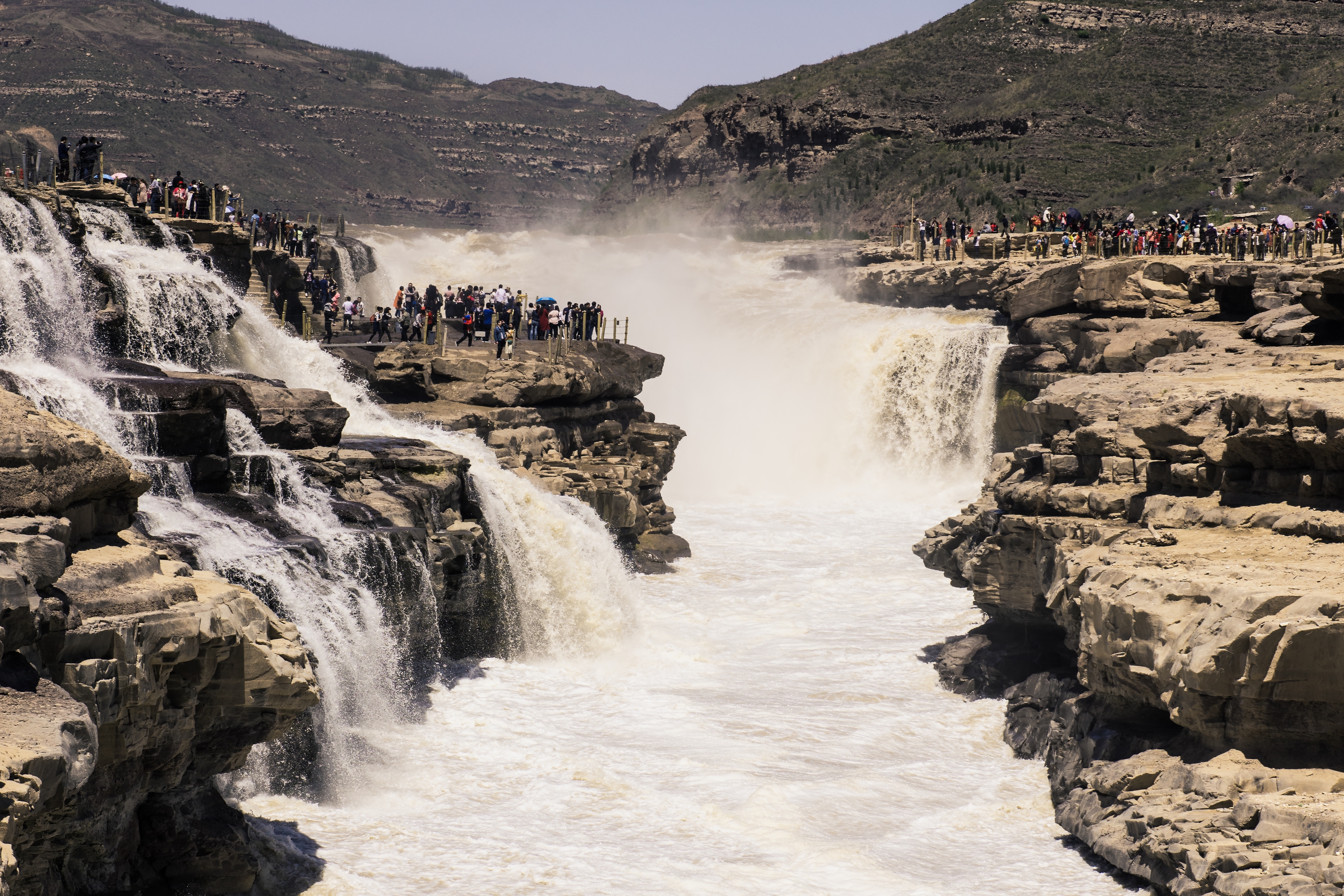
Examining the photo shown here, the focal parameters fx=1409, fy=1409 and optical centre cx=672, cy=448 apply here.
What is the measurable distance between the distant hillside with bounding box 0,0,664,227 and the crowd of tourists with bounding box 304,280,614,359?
61.4 metres

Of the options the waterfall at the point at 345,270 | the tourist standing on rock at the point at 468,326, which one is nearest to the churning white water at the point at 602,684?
the tourist standing on rock at the point at 468,326

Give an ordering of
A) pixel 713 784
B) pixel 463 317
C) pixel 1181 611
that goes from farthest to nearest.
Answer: pixel 463 317 < pixel 713 784 < pixel 1181 611

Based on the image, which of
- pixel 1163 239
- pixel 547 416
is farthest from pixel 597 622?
pixel 1163 239

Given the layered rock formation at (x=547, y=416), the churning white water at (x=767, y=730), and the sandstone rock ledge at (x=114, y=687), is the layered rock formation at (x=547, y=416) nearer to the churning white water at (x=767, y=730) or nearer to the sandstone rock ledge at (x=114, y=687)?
the churning white water at (x=767, y=730)

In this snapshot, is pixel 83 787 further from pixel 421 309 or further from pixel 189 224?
pixel 421 309

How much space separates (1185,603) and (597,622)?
39.0 ft

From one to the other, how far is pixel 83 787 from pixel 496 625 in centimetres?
1199

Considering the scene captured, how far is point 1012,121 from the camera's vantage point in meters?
77.9

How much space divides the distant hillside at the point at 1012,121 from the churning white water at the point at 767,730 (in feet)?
92.6

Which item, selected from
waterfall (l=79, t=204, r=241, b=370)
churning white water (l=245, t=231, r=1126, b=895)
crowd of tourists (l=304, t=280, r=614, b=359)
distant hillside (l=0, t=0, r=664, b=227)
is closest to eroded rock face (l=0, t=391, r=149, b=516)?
churning white water (l=245, t=231, r=1126, b=895)

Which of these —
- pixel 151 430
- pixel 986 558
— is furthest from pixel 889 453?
pixel 151 430

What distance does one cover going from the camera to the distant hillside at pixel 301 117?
10288 cm

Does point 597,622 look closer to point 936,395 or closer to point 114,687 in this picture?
point 114,687

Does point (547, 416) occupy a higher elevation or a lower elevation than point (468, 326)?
lower
